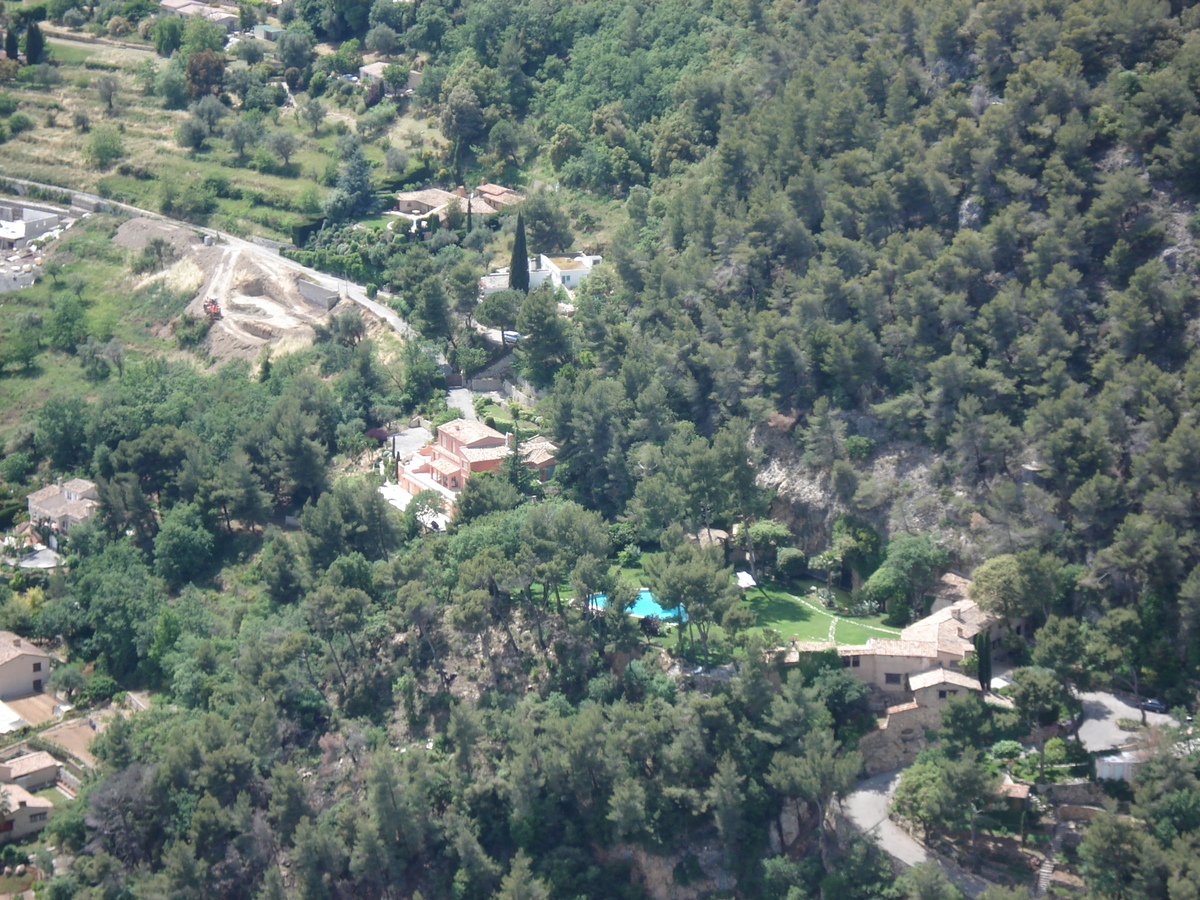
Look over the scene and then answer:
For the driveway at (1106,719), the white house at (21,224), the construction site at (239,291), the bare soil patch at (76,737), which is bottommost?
the bare soil patch at (76,737)

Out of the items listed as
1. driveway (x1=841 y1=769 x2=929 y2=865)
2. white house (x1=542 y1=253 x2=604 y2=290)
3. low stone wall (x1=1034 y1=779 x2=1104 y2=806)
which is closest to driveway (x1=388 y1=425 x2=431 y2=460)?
white house (x1=542 y1=253 x2=604 y2=290)

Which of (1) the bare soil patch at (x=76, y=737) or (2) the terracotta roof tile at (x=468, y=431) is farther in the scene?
(2) the terracotta roof tile at (x=468, y=431)

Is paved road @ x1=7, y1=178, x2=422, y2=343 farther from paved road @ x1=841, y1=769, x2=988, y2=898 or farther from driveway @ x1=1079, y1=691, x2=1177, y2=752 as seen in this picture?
driveway @ x1=1079, y1=691, x2=1177, y2=752

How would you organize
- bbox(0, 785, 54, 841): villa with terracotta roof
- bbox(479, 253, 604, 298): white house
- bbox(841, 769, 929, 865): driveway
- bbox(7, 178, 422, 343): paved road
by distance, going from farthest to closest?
1. bbox(7, 178, 422, 343): paved road
2. bbox(479, 253, 604, 298): white house
3. bbox(0, 785, 54, 841): villa with terracotta roof
4. bbox(841, 769, 929, 865): driveway

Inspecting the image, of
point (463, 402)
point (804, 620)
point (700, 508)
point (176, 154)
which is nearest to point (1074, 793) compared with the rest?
point (804, 620)

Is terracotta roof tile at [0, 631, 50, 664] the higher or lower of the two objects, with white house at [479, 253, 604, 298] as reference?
lower

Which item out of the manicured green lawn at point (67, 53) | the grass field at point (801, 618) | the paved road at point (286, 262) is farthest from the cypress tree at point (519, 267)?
the manicured green lawn at point (67, 53)

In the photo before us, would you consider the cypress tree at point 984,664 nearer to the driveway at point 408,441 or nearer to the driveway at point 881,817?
the driveway at point 881,817
